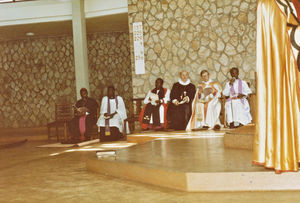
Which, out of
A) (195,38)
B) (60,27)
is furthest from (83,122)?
(60,27)

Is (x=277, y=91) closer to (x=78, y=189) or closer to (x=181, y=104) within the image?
(x=78, y=189)

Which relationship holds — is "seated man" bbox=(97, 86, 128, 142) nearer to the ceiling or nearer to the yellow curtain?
the ceiling

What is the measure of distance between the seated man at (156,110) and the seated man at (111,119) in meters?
0.66

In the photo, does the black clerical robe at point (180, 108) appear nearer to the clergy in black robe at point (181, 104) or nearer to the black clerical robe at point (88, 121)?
the clergy in black robe at point (181, 104)

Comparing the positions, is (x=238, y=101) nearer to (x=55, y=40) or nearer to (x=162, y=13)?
(x=162, y=13)

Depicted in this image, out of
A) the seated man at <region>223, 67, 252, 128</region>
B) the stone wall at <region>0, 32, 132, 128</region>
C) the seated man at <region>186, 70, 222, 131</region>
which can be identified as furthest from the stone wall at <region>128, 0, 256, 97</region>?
the stone wall at <region>0, 32, 132, 128</region>

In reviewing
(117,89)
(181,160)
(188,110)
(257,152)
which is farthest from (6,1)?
(257,152)

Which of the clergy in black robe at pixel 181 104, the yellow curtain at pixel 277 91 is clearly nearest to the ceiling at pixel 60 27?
the clergy in black robe at pixel 181 104

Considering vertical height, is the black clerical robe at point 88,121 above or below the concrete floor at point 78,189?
above

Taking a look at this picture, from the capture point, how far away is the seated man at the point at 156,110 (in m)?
7.87

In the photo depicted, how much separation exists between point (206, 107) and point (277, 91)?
4.58 m

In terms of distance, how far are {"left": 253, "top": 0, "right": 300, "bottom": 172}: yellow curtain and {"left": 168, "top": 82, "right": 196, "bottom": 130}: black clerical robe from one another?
4.61 meters

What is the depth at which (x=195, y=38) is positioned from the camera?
920 cm

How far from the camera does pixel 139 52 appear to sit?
31.4 feet
